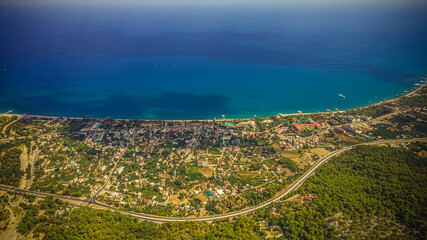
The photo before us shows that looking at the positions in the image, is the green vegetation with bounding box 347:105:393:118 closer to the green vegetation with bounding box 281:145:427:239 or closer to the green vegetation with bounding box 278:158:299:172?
the green vegetation with bounding box 281:145:427:239

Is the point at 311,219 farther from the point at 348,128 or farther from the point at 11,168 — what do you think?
the point at 11,168

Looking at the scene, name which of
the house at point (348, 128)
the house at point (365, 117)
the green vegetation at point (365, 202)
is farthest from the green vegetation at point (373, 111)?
the green vegetation at point (365, 202)

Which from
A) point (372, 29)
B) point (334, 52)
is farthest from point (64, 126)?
point (372, 29)

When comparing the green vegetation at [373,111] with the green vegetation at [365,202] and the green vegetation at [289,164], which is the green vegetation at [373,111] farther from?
the green vegetation at [289,164]

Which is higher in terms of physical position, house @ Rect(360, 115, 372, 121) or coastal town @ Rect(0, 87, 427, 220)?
house @ Rect(360, 115, 372, 121)

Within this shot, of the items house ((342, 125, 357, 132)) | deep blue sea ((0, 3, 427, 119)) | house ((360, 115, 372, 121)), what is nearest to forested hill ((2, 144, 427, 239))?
house ((342, 125, 357, 132))

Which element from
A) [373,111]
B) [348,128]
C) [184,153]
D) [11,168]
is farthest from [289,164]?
[11,168]

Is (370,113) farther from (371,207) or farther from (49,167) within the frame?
(49,167)
